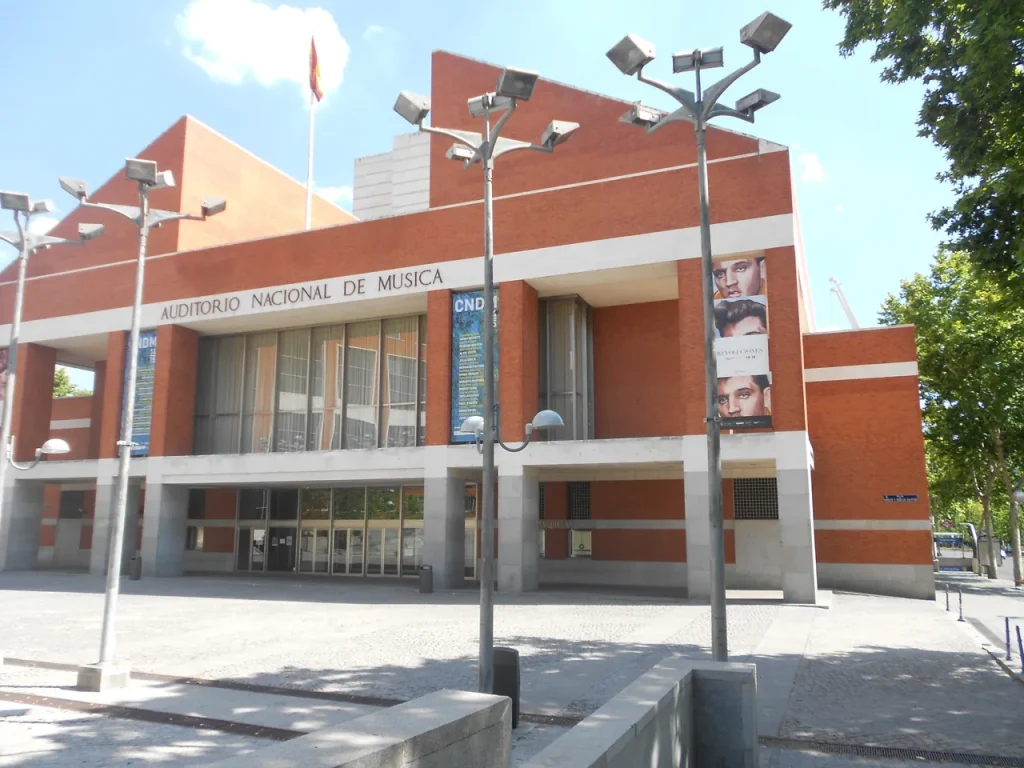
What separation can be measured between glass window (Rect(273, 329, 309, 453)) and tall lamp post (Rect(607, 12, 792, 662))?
23.6 meters

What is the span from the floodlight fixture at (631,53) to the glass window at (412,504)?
950 inches

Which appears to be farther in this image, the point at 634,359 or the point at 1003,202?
the point at 634,359

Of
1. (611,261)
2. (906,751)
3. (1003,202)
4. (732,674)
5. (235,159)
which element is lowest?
(906,751)

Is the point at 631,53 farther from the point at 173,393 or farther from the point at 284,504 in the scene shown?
the point at 284,504

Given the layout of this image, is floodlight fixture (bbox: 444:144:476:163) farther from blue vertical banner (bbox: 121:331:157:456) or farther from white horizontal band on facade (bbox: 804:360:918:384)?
blue vertical banner (bbox: 121:331:157:456)

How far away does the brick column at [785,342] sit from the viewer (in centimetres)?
2242

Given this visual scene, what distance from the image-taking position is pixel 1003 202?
12.5 metres

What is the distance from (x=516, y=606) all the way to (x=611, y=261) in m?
11.3

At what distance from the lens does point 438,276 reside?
2736 centimetres

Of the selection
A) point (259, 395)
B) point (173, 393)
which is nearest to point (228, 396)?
point (259, 395)

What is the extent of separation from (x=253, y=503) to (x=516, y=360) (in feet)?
58.6

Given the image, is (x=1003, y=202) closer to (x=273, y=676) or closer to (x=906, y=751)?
(x=906, y=751)

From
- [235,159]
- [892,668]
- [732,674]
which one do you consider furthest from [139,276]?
[235,159]

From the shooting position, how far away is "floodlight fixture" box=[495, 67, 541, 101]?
10.5 metres
